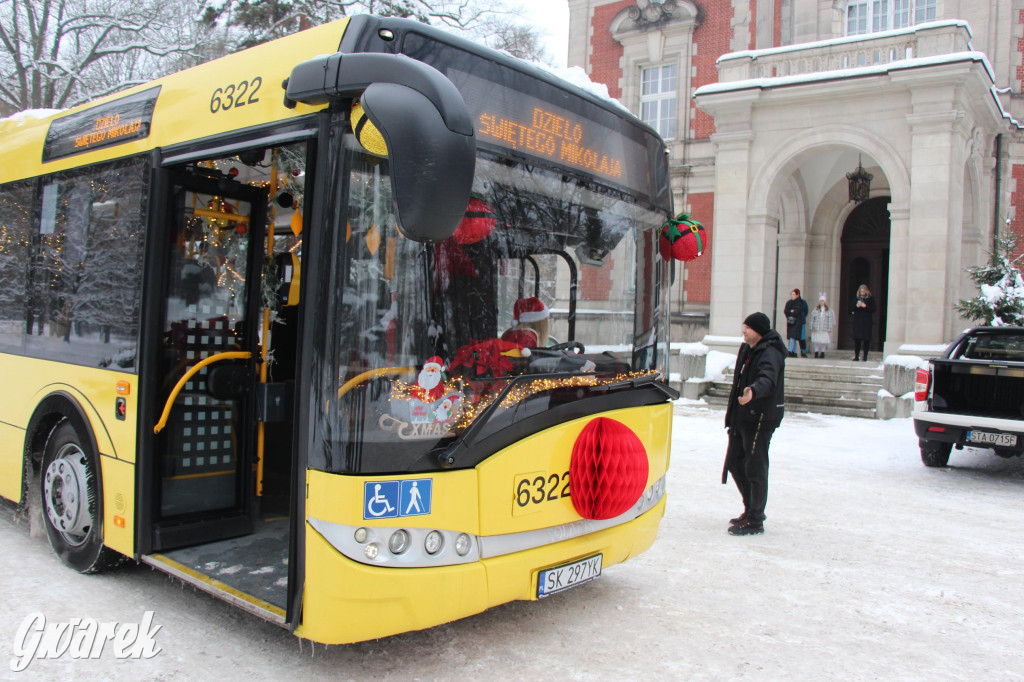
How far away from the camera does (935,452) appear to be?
31.4ft

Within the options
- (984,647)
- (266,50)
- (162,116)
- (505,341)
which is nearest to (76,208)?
(162,116)

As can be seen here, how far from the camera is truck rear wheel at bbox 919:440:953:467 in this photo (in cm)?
954

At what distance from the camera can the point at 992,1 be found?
19.3 meters

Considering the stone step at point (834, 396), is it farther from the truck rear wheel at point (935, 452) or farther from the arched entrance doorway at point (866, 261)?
the arched entrance doorway at point (866, 261)

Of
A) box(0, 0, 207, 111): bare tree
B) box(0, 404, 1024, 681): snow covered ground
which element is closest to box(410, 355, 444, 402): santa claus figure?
box(0, 404, 1024, 681): snow covered ground

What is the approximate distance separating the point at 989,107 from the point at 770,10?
7.90 m

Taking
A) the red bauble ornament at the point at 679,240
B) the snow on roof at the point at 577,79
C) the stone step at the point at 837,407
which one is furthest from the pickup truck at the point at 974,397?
the snow on roof at the point at 577,79

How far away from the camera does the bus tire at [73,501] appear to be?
4625mm

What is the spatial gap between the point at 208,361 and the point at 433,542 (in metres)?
1.99

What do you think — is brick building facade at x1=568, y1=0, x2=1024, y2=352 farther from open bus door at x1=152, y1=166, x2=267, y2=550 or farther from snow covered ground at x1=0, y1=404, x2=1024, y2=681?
open bus door at x1=152, y1=166, x2=267, y2=550

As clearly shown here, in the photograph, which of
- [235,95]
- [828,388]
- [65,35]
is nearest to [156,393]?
[235,95]

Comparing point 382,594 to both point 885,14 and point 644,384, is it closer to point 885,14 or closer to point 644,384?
point 644,384

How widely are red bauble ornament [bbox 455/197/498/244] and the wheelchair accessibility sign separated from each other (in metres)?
1.05

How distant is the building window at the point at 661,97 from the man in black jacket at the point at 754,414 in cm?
1897
